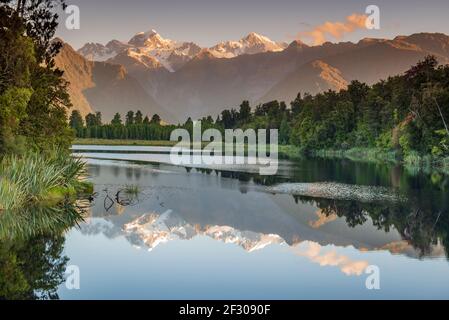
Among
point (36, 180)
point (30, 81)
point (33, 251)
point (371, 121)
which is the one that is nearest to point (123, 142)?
point (371, 121)

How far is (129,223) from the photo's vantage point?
68.0ft

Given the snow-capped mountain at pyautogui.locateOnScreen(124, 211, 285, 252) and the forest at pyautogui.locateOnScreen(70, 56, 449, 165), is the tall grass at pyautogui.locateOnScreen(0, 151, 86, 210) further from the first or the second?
the forest at pyautogui.locateOnScreen(70, 56, 449, 165)

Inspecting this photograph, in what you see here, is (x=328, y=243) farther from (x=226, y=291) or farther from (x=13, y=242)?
(x=13, y=242)

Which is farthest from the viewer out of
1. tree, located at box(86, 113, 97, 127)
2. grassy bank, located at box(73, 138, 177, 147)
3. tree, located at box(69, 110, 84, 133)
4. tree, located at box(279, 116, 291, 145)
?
tree, located at box(86, 113, 97, 127)

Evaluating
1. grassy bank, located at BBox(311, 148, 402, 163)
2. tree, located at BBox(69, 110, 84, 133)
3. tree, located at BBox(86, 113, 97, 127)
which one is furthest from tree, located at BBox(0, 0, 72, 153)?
tree, located at BBox(86, 113, 97, 127)

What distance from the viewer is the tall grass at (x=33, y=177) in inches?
786

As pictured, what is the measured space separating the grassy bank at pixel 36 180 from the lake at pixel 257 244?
159cm

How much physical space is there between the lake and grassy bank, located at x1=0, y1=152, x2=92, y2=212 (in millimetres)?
1592

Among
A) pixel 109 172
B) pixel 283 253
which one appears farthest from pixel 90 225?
pixel 109 172

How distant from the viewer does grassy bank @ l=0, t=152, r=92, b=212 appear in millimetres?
20000

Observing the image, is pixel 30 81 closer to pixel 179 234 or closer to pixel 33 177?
pixel 33 177

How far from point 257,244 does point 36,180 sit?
29.4 ft

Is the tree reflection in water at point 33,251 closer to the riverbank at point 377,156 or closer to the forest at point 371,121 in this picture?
the riverbank at point 377,156
